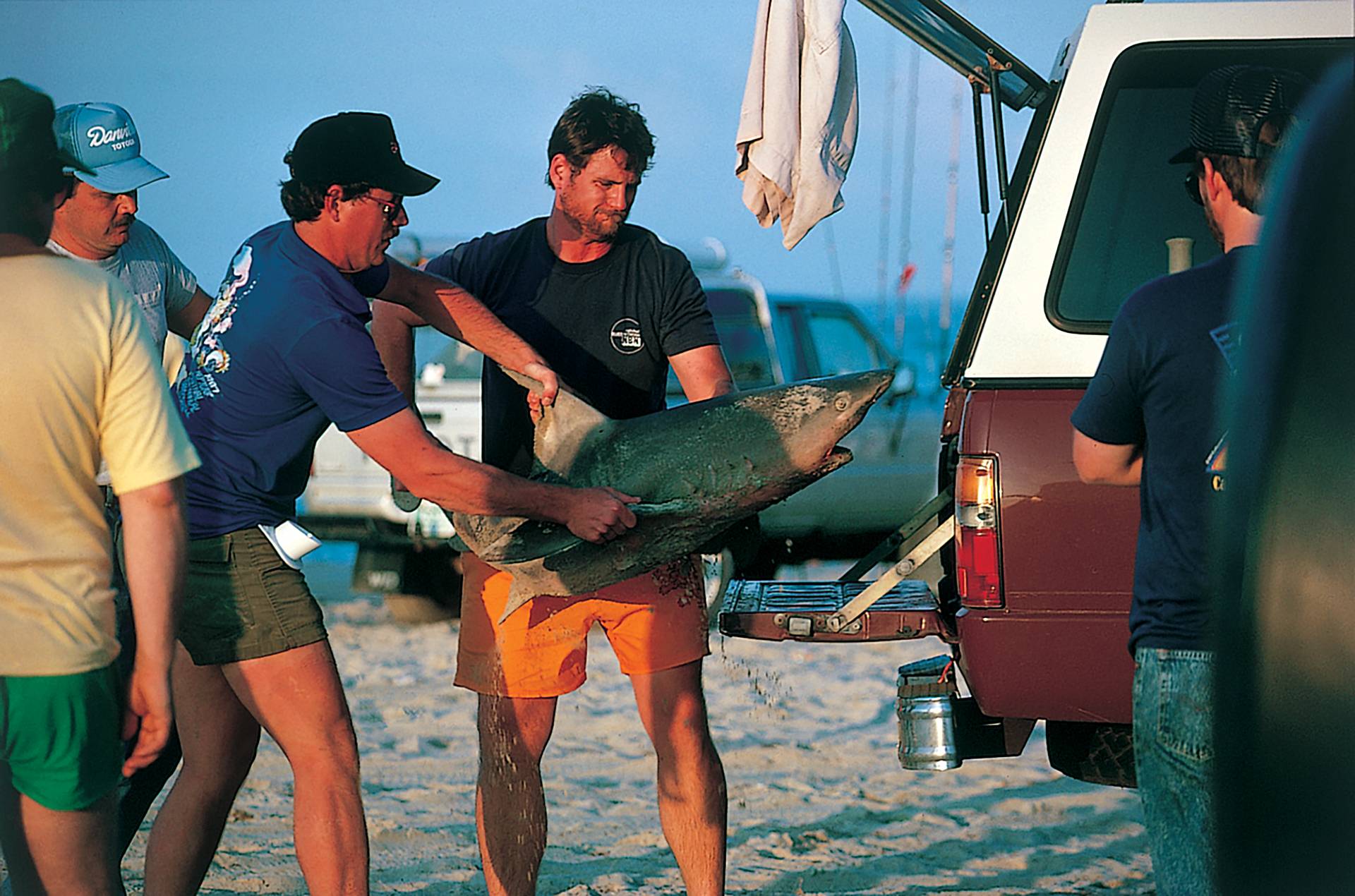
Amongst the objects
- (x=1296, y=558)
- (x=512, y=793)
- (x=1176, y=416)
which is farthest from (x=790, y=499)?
(x=1296, y=558)

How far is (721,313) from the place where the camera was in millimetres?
9039

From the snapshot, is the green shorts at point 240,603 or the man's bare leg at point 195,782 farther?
the man's bare leg at point 195,782

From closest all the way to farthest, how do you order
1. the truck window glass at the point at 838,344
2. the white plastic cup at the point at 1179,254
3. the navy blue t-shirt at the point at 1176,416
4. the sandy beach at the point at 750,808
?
1. the navy blue t-shirt at the point at 1176,416
2. the white plastic cup at the point at 1179,254
3. the sandy beach at the point at 750,808
4. the truck window glass at the point at 838,344

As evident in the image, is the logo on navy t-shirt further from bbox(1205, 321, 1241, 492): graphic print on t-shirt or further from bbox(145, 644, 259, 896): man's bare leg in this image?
bbox(1205, 321, 1241, 492): graphic print on t-shirt

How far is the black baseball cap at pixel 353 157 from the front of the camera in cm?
301

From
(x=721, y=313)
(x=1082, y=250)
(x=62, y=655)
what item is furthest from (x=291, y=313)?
(x=721, y=313)

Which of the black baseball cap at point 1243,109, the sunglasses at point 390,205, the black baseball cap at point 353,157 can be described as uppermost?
the black baseball cap at point 353,157

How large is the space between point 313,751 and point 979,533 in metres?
1.74

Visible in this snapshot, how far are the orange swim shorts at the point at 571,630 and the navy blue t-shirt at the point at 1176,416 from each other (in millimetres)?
1480

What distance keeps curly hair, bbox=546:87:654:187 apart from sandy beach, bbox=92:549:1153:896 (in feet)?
7.32

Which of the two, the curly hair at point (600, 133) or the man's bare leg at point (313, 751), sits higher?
the curly hair at point (600, 133)

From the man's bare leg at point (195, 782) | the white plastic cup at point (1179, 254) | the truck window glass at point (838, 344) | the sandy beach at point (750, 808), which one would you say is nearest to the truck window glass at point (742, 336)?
the truck window glass at point (838, 344)

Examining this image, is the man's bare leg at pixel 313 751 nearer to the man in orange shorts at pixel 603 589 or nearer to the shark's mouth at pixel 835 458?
the man in orange shorts at pixel 603 589

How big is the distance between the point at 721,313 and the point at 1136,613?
680 cm
